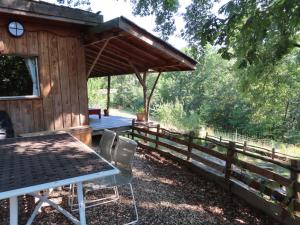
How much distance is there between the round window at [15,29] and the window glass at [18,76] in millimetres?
478

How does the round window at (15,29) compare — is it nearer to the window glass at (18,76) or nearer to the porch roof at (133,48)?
the window glass at (18,76)

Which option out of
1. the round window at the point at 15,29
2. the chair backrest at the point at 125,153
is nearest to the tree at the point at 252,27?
the chair backrest at the point at 125,153

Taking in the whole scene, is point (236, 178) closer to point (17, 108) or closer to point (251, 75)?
point (251, 75)

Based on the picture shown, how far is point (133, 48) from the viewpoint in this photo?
6070 mm

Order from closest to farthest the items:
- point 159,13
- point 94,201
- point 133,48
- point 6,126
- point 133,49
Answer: point 94,201, point 6,126, point 133,48, point 133,49, point 159,13

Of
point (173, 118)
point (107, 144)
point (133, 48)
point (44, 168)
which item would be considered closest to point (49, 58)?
point (133, 48)

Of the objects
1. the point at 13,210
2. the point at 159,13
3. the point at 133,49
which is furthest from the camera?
the point at 159,13

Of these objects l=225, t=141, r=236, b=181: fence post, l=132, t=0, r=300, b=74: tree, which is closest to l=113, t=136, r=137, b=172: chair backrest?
l=132, t=0, r=300, b=74: tree

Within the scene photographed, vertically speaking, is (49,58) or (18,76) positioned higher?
(49,58)

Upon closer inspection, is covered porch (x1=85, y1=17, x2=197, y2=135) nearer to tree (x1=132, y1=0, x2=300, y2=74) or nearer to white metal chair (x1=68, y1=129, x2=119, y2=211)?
tree (x1=132, y1=0, x2=300, y2=74)

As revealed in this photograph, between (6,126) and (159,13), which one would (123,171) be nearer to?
(6,126)

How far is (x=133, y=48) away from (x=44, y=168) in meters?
4.35

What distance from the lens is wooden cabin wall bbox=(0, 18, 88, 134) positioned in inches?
182

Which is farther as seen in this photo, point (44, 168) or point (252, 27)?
Answer: point (252, 27)
